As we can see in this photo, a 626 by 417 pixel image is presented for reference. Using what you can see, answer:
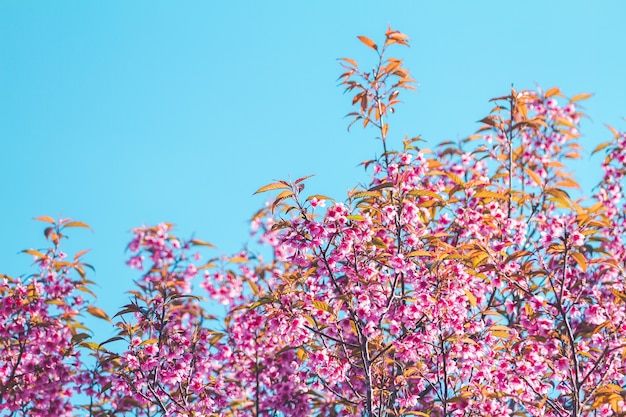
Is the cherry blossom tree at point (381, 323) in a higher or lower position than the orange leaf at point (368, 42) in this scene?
lower

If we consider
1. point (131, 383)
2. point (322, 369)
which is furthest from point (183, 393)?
point (322, 369)

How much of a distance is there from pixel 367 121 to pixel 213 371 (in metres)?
2.94

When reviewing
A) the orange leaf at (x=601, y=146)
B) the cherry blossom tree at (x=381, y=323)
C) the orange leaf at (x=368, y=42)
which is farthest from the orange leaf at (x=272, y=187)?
the orange leaf at (x=601, y=146)

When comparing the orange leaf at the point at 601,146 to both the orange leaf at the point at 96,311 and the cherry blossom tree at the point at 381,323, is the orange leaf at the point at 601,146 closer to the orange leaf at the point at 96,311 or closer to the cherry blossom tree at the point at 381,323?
the cherry blossom tree at the point at 381,323

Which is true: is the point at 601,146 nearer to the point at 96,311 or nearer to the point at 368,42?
the point at 368,42

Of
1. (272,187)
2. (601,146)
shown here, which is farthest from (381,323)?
(601,146)

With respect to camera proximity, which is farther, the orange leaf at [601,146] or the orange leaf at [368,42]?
the orange leaf at [601,146]

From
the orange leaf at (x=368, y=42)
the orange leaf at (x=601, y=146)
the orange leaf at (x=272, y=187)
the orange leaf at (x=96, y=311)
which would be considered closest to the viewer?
the orange leaf at (x=272, y=187)

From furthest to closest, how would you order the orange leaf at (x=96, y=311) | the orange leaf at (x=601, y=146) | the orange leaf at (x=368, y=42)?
the orange leaf at (x=601, y=146) < the orange leaf at (x=96, y=311) < the orange leaf at (x=368, y=42)

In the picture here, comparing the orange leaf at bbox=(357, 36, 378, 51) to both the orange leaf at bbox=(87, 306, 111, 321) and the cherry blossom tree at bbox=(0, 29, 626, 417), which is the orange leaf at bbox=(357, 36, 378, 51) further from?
the orange leaf at bbox=(87, 306, 111, 321)

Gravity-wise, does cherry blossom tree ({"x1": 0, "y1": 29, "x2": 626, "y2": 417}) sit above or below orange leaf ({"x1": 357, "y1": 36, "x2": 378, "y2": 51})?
below

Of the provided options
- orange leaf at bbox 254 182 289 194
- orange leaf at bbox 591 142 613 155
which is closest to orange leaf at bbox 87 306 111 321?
orange leaf at bbox 254 182 289 194

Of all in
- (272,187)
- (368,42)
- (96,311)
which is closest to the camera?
(272,187)

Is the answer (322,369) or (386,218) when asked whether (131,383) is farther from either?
(386,218)
